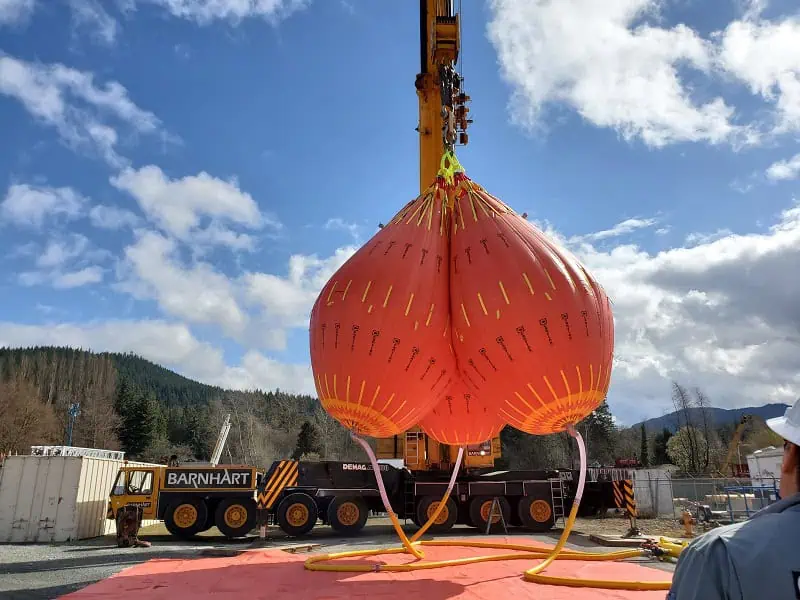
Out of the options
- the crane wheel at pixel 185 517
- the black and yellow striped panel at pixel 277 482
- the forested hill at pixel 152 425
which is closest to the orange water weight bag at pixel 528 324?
the black and yellow striped panel at pixel 277 482

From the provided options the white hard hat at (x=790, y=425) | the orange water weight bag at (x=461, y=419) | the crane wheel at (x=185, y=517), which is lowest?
the crane wheel at (x=185, y=517)

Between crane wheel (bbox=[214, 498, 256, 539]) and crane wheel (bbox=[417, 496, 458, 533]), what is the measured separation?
5.00 metres

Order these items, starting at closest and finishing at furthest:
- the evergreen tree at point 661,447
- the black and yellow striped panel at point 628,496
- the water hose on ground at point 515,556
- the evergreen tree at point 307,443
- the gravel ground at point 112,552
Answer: the water hose on ground at point 515,556
the gravel ground at point 112,552
the black and yellow striped panel at point 628,496
the evergreen tree at point 307,443
the evergreen tree at point 661,447

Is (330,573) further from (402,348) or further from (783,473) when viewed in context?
(783,473)

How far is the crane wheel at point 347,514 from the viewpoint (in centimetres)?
1677

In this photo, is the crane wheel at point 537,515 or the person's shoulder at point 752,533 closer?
the person's shoulder at point 752,533

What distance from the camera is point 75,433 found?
58812 mm

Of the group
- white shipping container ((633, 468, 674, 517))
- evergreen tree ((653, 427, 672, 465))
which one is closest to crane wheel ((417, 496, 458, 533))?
white shipping container ((633, 468, 674, 517))

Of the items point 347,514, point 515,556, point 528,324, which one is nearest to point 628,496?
point 347,514

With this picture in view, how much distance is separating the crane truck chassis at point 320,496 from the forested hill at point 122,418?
1505 inches

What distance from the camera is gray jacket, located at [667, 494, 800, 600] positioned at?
4.19 feet

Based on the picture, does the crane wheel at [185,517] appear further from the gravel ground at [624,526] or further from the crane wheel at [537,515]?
the gravel ground at [624,526]

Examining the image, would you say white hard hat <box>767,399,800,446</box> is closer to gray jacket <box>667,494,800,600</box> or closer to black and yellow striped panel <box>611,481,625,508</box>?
gray jacket <box>667,494,800,600</box>

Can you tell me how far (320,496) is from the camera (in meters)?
16.9
